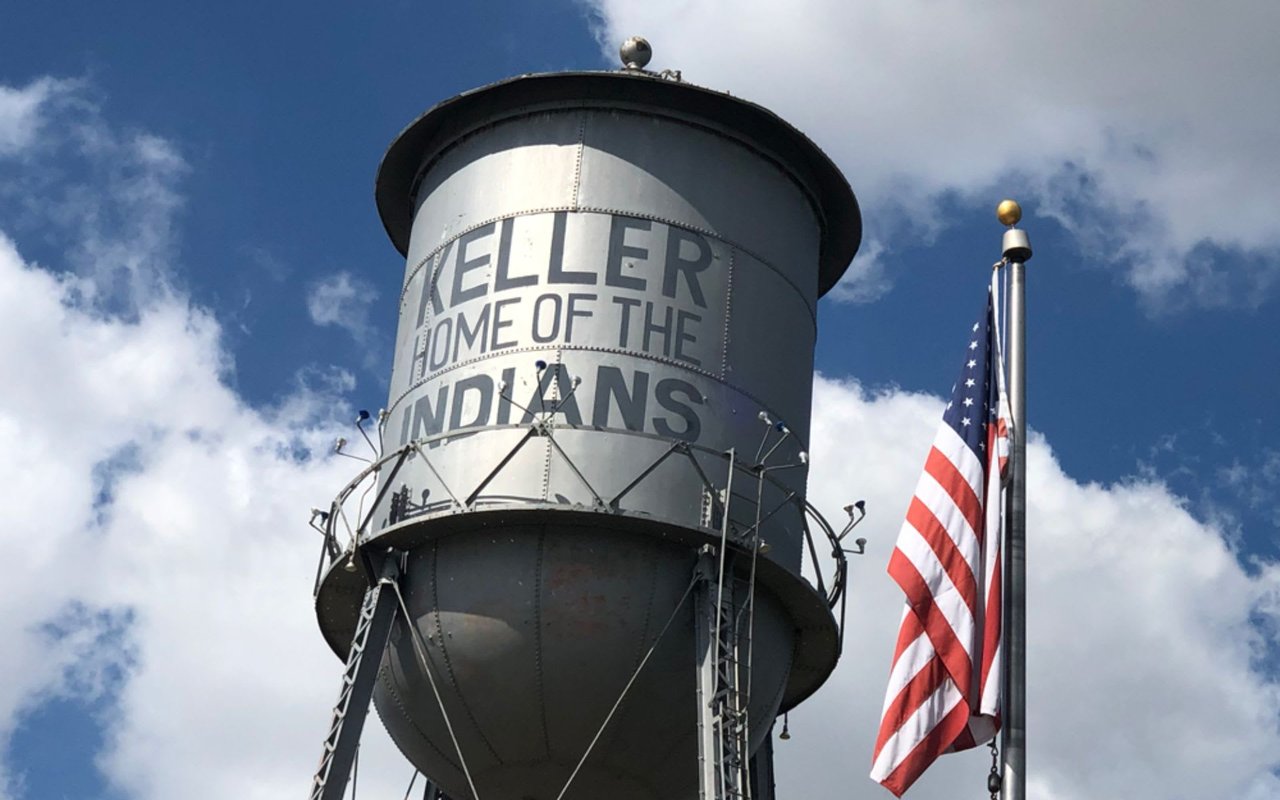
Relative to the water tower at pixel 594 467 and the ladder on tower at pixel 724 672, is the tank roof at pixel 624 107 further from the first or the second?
the ladder on tower at pixel 724 672

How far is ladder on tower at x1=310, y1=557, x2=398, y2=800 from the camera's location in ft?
55.2

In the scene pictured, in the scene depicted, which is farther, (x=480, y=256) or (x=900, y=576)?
(x=480, y=256)

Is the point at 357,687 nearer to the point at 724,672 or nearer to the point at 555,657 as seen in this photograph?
the point at 555,657

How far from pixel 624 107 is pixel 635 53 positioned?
92 cm

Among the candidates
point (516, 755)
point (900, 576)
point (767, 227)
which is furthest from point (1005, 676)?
point (767, 227)

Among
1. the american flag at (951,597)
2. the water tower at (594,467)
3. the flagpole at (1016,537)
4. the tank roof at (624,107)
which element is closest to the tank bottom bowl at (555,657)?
the water tower at (594,467)

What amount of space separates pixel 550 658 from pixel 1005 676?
4516 mm

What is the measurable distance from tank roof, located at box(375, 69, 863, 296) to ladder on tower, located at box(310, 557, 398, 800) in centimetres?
492

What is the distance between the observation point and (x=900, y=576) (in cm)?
1479

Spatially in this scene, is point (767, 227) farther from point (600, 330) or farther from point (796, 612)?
point (796, 612)

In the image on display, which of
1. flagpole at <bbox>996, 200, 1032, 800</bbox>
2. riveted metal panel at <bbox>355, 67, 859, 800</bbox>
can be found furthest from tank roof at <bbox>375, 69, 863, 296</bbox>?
flagpole at <bbox>996, 200, 1032, 800</bbox>

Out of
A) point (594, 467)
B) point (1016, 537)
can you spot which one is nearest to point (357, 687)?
point (594, 467)

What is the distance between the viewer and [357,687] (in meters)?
17.1

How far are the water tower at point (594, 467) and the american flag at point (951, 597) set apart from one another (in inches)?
92.9
